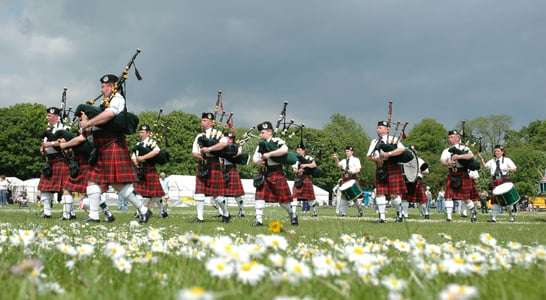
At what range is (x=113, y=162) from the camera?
310 inches

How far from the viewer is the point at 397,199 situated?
11859 mm

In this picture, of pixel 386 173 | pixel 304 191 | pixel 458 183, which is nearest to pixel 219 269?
pixel 386 173

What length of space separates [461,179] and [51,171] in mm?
10180

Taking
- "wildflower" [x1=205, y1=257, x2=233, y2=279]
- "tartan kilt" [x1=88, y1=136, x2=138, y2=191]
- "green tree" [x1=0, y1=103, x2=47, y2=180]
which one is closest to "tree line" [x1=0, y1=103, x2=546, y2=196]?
"green tree" [x1=0, y1=103, x2=47, y2=180]

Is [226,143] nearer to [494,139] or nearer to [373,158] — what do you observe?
[373,158]

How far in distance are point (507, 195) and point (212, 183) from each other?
23.6ft

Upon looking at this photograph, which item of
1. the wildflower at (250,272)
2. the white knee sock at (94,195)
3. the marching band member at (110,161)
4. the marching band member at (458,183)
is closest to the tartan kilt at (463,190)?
the marching band member at (458,183)

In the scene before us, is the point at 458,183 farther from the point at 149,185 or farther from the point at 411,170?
the point at 149,185

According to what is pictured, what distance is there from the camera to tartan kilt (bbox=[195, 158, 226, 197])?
34.0 feet

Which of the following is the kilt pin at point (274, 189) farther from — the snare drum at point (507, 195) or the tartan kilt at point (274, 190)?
the snare drum at point (507, 195)

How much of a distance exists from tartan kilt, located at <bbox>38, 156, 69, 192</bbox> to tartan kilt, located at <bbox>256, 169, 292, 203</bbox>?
4.37 m

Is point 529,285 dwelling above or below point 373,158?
below

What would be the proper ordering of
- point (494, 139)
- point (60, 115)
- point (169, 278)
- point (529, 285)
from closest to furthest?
point (529, 285)
point (169, 278)
point (60, 115)
point (494, 139)

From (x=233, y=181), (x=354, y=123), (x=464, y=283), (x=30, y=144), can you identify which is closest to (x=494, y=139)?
(x=354, y=123)
